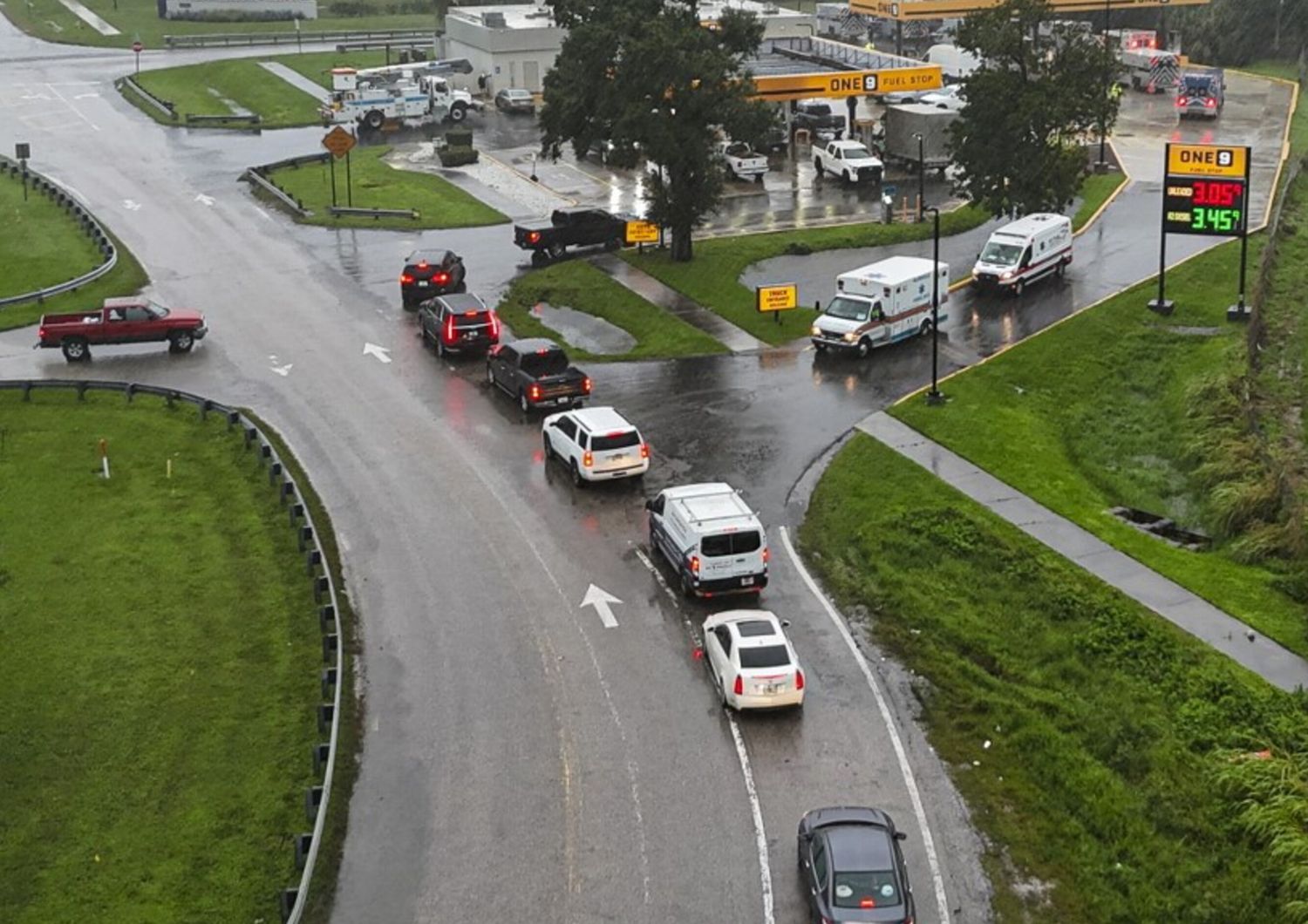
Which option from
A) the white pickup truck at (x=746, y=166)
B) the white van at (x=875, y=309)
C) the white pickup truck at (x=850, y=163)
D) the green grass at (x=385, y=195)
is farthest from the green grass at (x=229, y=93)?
the white van at (x=875, y=309)

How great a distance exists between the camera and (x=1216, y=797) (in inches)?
1004

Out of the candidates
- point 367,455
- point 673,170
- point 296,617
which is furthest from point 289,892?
point 673,170

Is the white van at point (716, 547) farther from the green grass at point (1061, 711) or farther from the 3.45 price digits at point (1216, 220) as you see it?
the 3.45 price digits at point (1216, 220)

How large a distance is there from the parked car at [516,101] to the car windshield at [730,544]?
6398cm

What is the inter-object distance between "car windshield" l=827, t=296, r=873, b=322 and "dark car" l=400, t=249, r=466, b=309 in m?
13.1

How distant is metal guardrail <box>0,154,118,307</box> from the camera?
2208 inches

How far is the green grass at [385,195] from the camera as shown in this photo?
6644 centimetres

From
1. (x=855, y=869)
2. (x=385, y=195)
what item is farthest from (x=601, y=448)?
(x=385, y=195)

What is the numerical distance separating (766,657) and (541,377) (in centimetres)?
1709

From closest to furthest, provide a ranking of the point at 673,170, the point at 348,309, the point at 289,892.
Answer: the point at 289,892
the point at 348,309
the point at 673,170

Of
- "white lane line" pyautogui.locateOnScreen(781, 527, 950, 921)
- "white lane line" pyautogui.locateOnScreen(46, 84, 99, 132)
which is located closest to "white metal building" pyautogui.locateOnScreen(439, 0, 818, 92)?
"white lane line" pyautogui.locateOnScreen(46, 84, 99, 132)

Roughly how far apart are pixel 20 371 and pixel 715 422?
21046 mm

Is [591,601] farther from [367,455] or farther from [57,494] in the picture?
[57,494]

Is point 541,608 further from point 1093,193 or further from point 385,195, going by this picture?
point 1093,193
